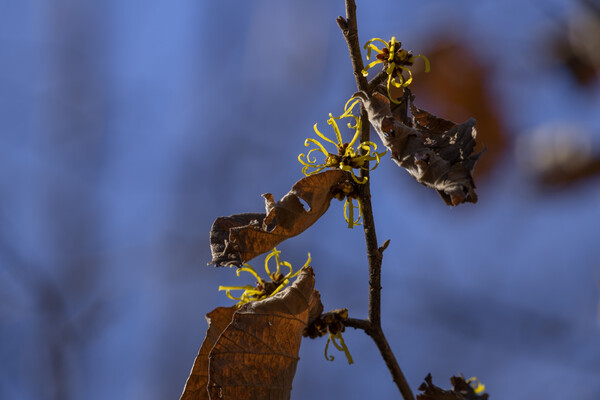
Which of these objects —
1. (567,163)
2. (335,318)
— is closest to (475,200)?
(335,318)

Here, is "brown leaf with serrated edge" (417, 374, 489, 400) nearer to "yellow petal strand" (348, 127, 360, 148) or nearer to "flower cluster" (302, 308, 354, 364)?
"flower cluster" (302, 308, 354, 364)

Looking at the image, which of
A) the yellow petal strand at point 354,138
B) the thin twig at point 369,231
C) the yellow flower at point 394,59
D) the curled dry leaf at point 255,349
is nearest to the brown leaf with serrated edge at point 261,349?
the curled dry leaf at point 255,349

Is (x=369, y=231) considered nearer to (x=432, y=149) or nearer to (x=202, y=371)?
(x=432, y=149)

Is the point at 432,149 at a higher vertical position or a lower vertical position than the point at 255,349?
higher

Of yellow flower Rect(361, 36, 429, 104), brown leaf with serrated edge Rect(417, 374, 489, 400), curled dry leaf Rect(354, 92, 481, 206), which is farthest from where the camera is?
brown leaf with serrated edge Rect(417, 374, 489, 400)

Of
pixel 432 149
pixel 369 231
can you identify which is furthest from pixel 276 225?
pixel 432 149

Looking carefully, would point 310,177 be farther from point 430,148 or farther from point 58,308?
→ point 58,308

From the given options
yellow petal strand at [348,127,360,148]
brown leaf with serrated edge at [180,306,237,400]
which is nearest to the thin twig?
yellow petal strand at [348,127,360,148]
